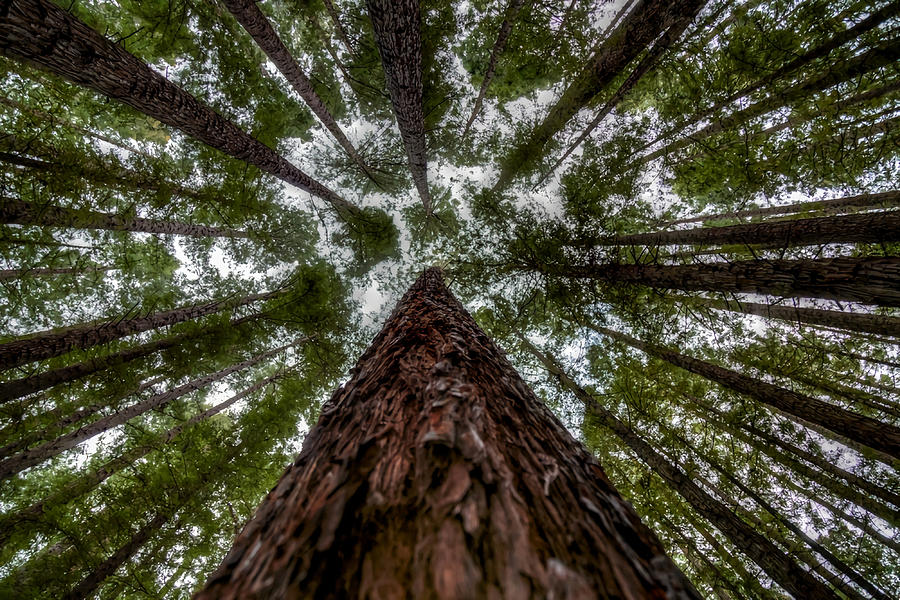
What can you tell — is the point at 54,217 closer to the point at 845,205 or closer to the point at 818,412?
the point at 818,412

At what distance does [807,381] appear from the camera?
6977 mm

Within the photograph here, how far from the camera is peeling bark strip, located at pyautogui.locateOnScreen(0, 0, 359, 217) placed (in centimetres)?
280

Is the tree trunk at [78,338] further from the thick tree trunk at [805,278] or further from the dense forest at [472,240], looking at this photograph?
the thick tree trunk at [805,278]

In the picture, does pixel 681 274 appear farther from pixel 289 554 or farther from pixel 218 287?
pixel 218 287

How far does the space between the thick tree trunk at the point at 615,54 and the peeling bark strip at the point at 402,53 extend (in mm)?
3408

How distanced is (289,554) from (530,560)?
1.63ft

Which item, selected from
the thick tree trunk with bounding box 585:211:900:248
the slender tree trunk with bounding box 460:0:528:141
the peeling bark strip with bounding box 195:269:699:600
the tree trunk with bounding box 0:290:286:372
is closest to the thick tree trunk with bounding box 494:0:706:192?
the slender tree trunk with bounding box 460:0:528:141

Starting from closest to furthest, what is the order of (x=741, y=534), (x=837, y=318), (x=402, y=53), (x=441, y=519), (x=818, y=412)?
(x=441, y=519) → (x=402, y=53) → (x=818, y=412) → (x=741, y=534) → (x=837, y=318)

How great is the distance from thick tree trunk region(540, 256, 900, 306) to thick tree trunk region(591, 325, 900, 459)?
9.25ft

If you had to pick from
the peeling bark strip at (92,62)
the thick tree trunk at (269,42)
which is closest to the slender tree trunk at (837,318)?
the peeling bark strip at (92,62)

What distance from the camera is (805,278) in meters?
3.43

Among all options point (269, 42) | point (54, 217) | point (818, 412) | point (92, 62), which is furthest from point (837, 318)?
point (54, 217)

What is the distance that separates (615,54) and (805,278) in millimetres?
4860

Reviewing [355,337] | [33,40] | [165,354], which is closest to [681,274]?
[33,40]
